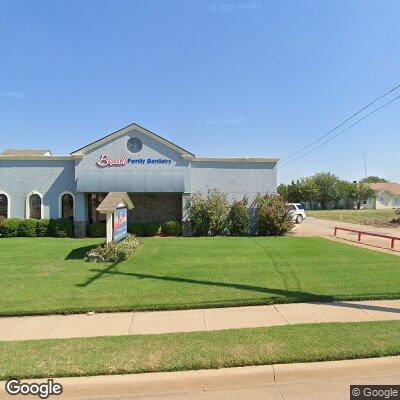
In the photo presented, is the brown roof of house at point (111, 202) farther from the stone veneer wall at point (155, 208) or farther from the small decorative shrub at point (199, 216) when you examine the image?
the stone veneer wall at point (155, 208)

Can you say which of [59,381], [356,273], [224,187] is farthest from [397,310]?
[224,187]

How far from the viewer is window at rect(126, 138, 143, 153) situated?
1883 cm

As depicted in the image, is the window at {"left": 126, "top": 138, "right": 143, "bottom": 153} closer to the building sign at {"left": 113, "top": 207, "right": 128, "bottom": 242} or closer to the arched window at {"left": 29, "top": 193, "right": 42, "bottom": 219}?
the arched window at {"left": 29, "top": 193, "right": 42, "bottom": 219}

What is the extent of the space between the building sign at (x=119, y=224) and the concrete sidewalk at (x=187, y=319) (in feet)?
17.8

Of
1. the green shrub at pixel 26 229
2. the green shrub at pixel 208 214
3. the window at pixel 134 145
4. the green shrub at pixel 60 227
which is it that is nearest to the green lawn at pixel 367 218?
the green shrub at pixel 208 214

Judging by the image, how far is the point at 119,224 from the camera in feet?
38.3

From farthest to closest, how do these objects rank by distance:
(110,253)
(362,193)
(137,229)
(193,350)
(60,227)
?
(362,193) < (137,229) < (60,227) < (110,253) < (193,350)

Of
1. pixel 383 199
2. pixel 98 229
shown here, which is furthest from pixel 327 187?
pixel 98 229

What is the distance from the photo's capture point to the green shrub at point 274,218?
18125 millimetres

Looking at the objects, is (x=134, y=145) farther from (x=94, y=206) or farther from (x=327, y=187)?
(x=327, y=187)

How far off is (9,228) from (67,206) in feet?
10.3

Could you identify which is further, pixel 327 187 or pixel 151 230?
pixel 327 187

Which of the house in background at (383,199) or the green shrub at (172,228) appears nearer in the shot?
the green shrub at (172,228)

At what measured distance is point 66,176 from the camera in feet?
62.5
